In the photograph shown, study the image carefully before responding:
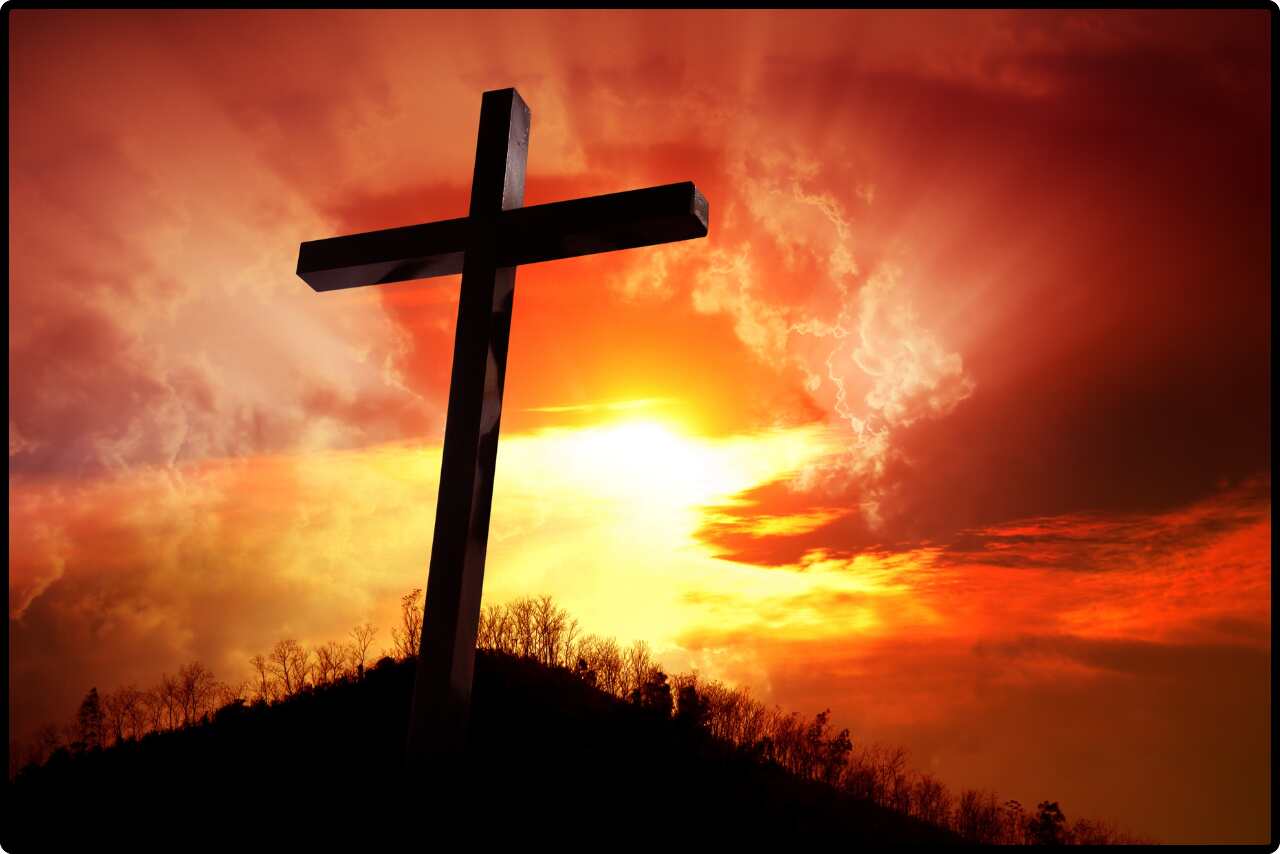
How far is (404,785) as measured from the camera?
5121 millimetres

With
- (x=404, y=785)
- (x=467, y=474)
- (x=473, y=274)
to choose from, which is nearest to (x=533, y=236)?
(x=473, y=274)

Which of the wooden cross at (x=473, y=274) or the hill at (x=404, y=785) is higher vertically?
the wooden cross at (x=473, y=274)

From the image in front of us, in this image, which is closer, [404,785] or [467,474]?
[404,785]

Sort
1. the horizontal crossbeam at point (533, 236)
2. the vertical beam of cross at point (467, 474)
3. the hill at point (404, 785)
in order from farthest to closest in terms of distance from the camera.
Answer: the hill at point (404, 785) → the horizontal crossbeam at point (533, 236) → the vertical beam of cross at point (467, 474)

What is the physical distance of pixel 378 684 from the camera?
9570 millimetres

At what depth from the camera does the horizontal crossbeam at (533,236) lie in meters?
5.84

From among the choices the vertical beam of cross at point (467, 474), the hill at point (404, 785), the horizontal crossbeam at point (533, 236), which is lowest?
the hill at point (404, 785)

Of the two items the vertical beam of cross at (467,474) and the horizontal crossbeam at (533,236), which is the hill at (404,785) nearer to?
the vertical beam of cross at (467,474)

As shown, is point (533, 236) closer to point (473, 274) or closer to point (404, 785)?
point (473, 274)

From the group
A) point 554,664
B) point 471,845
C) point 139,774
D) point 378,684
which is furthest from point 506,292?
point 554,664

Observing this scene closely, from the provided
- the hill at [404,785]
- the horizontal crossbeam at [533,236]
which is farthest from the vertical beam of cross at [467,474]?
the hill at [404,785]

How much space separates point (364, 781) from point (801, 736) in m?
14.4

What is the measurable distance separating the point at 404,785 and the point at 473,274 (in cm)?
353

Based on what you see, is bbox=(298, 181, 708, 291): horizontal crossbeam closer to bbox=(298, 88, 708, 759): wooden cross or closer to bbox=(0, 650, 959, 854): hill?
bbox=(298, 88, 708, 759): wooden cross
